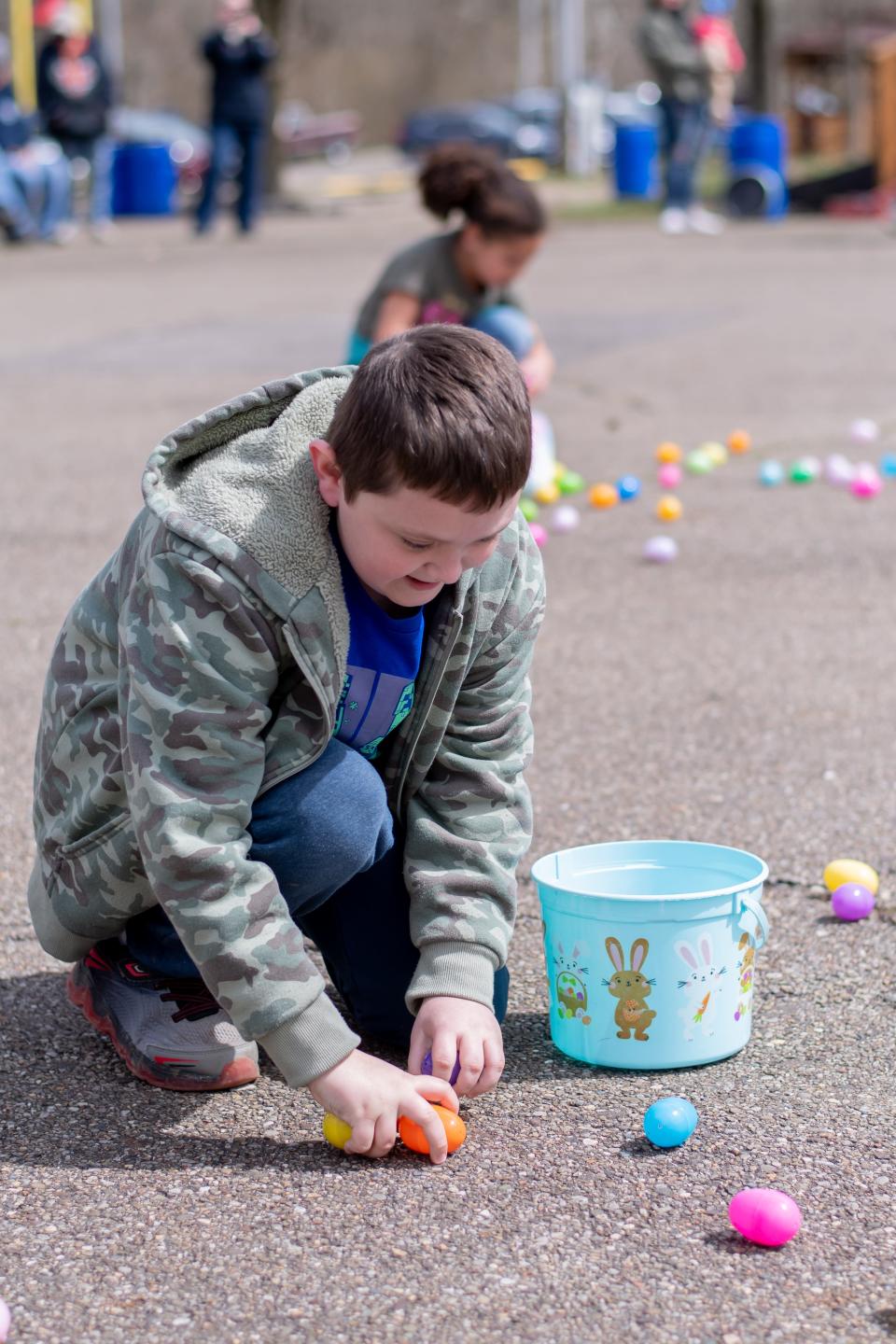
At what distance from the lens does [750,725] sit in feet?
13.4

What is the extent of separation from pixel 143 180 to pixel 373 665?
18.9 meters

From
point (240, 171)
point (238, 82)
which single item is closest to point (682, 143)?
point (238, 82)

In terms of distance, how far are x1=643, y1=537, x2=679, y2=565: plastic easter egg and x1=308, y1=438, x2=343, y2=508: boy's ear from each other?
3.52 metres

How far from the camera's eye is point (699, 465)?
22.4ft

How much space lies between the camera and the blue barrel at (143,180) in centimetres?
1991

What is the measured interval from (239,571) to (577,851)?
0.78m

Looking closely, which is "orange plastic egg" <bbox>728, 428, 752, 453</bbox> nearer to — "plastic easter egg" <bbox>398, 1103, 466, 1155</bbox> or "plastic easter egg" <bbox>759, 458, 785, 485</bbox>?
"plastic easter egg" <bbox>759, 458, 785, 485</bbox>

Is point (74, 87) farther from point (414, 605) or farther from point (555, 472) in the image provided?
point (414, 605)

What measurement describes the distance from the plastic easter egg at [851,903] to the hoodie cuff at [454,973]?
81 cm

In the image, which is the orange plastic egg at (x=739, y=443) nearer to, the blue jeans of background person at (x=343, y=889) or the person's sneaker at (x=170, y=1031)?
the blue jeans of background person at (x=343, y=889)

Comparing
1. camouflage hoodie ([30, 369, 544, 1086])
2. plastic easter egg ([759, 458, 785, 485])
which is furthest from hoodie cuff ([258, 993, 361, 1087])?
plastic easter egg ([759, 458, 785, 485])

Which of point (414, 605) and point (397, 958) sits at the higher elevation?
point (414, 605)

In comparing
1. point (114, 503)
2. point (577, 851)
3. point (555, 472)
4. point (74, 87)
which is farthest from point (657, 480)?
point (74, 87)

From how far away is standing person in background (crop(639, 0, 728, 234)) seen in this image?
14891 mm
